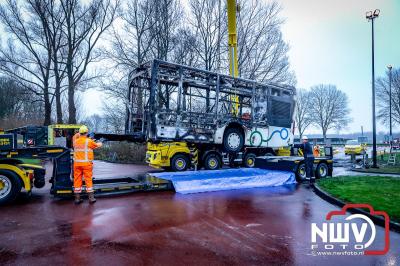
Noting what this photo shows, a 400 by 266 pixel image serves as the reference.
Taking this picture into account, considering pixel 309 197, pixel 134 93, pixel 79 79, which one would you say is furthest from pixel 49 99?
pixel 309 197

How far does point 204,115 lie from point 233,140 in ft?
5.78

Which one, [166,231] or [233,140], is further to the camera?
[233,140]

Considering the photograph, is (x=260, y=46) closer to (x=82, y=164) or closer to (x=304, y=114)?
(x=82, y=164)

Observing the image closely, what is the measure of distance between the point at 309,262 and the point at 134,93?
31.9 ft

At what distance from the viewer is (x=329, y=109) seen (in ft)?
198

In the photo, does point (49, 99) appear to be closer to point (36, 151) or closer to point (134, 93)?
point (134, 93)

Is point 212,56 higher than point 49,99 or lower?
higher

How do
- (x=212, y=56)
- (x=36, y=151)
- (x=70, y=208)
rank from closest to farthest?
(x=70, y=208)
(x=36, y=151)
(x=212, y=56)

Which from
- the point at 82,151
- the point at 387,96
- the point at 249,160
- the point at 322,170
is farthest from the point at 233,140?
the point at 387,96

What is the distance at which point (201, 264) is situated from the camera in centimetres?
398

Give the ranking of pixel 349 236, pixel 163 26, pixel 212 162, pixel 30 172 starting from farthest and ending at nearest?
pixel 163 26 < pixel 212 162 < pixel 30 172 < pixel 349 236

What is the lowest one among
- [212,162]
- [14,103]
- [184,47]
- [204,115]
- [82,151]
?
[212,162]

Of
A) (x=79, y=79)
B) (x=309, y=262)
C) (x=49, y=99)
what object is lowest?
(x=309, y=262)

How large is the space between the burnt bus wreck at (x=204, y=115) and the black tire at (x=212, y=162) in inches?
1.7
